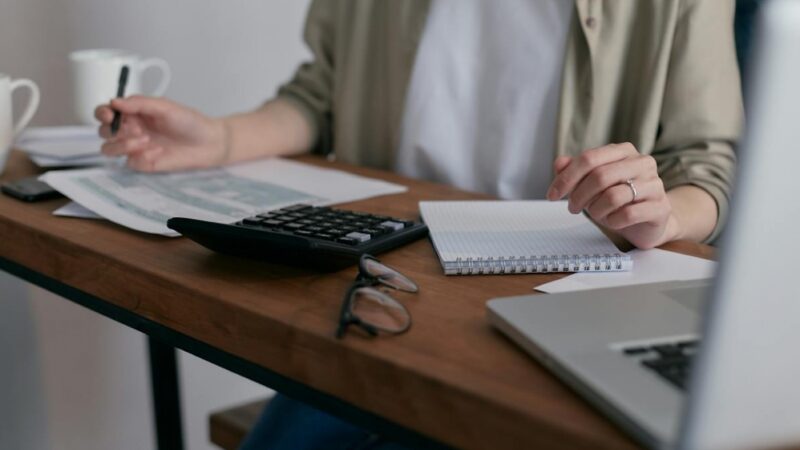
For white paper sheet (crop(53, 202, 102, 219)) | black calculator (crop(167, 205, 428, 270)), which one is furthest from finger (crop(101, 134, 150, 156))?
black calculator (crop(167, 205, 428, 270))

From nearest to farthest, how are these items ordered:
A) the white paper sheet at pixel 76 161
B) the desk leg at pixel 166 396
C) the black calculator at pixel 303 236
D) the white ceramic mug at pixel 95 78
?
the black calculator at pixel 303 236
the white paper sheet at pixel 76 161
the white ceramic mug at pixel 95 78
the desk leg at pixel 166 396

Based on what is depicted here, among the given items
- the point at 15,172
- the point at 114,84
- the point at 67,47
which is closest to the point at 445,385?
the point at 15,172

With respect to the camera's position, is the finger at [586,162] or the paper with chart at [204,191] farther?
the paper with chart at [204,191]

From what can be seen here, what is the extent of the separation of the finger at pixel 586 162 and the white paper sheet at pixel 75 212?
420 mm

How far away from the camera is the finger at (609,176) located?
708 mm

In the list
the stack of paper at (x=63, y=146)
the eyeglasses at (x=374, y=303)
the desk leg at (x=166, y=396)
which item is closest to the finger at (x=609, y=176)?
the eyeglasses at (x=374, y=303)

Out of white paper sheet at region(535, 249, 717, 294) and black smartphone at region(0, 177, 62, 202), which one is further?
black smartphone at region(0, 177, 62, 202)

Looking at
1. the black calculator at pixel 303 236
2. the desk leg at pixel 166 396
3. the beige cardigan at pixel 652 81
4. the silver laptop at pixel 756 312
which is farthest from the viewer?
the desk leg at pixel 166 396

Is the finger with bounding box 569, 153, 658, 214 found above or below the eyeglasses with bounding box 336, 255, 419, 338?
above

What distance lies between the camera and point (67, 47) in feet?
4.81

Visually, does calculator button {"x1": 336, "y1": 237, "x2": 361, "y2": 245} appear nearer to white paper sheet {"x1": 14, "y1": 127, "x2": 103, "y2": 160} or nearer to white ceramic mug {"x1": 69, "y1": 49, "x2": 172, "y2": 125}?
white paper sheet {"x1": 14, "y1": 127, "x2": 103, "y2": 160}

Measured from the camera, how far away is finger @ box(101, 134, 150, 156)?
3.34 ft

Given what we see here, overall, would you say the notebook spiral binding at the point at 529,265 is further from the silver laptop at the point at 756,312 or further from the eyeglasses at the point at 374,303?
the silver laptop at the point at 756,312

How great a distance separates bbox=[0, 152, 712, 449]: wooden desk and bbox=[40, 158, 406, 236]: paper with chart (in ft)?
0.12
